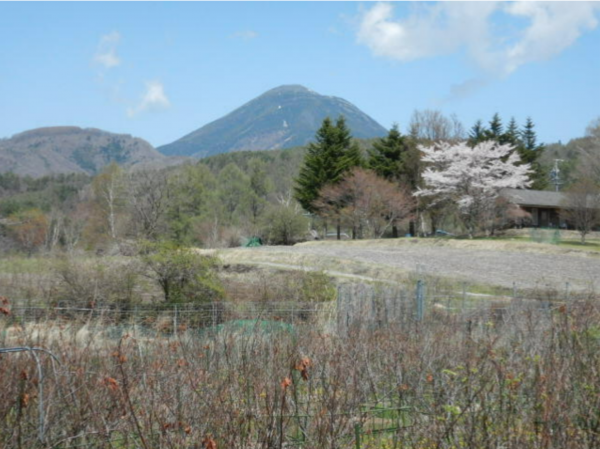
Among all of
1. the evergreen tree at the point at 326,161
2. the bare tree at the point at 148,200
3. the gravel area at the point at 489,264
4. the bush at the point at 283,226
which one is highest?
the evergreen tree at the point at 326,161

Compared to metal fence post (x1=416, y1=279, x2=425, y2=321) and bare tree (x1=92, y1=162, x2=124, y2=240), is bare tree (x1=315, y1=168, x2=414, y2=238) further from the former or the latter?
metal fence post (x1=416, y1=279, x2=425, y2=321)

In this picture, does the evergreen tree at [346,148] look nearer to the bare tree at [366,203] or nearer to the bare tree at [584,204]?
the bare tree at [366,203]

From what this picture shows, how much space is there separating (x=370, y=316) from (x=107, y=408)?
6.56 metres

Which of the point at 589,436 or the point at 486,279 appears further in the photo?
the point at 486,279

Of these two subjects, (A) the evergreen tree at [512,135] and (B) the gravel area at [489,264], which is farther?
(A) the evergreen tree at [512,135]

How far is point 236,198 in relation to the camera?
187 feet

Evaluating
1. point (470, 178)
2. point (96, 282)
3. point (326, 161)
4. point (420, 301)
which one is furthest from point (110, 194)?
point (420, 301)

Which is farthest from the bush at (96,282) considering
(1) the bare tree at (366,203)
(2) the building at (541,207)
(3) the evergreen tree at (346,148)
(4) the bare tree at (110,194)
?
(2) the building at (541,207)

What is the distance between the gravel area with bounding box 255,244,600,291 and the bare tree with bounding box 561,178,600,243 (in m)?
10.5

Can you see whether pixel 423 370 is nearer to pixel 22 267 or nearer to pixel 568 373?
pixel 568 373

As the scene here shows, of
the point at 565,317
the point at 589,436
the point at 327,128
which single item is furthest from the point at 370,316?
the point at 327,128

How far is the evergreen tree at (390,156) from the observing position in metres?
47.8

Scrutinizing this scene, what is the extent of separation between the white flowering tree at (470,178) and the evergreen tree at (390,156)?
2.93 meters

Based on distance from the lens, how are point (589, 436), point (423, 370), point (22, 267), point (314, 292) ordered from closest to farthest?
1. point (589, 436)
2. point (423, 370)
3. point (314, 292)
4. point (22, 267)
